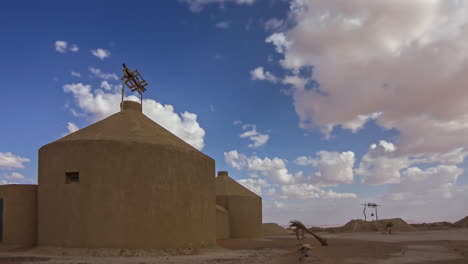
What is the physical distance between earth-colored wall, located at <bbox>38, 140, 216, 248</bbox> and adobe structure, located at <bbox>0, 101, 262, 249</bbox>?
0.04 m

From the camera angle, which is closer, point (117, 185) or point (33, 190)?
point (117, 185)

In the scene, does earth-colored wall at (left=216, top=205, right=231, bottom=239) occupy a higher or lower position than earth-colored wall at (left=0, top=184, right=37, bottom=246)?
lower

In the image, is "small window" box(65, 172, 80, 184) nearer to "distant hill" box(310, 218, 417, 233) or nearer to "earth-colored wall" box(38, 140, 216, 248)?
"earth-colored wall" box(38, 140, 216, 248)

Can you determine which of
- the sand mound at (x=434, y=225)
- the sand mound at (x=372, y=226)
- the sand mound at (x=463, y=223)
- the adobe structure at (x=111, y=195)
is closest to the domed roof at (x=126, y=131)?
the adobe structure at (x=111, y=195)

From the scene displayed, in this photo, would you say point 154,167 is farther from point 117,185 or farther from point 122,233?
point 122,233

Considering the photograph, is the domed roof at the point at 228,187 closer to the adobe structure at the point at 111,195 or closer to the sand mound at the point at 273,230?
the adobe structure at the point at 111,195

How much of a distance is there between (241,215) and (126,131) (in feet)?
51.9

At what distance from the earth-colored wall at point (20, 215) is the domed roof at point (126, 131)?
9.38ft

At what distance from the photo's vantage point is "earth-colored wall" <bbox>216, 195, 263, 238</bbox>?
101 ft

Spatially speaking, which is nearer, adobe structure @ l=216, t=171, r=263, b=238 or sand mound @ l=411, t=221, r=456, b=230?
adobe structure @ l=216, t=171, r=263, b=238

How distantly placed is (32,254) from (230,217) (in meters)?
17.6

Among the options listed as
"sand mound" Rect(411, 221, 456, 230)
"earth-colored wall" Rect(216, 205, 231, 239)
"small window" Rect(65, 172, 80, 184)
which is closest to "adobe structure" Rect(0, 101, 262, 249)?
"small window" Rect(65, 172, 80, 184)

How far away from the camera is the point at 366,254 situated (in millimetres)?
17656

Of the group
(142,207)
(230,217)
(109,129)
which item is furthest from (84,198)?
(230,217)
